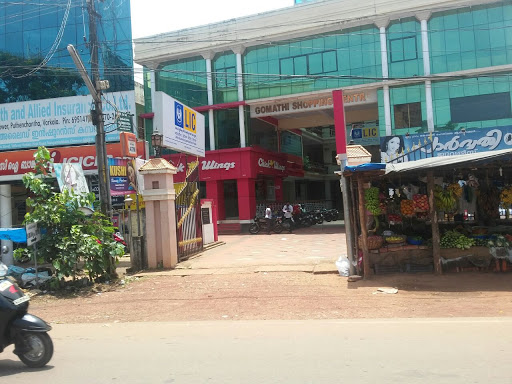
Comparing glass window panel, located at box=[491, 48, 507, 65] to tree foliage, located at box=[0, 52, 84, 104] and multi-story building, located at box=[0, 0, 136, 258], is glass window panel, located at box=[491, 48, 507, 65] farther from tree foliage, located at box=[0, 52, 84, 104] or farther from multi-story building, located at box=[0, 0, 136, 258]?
tree foliage, located at box=[0, 52, 84, 104]

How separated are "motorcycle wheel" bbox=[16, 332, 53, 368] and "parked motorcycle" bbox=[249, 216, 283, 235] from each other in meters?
18.2

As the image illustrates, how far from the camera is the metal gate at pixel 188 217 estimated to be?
13.2 meters

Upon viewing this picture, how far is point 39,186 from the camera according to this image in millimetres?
9664

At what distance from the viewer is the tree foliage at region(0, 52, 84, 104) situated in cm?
2978

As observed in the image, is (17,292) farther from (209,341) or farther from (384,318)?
(384,318)

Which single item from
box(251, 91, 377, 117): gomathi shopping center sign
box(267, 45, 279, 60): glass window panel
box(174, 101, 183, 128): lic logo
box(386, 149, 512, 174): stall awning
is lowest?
box(386, 149, 512, 174): stall awning

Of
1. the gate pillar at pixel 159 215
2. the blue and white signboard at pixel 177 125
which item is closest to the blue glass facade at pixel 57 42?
the blue and white signboard at pixel 177 125

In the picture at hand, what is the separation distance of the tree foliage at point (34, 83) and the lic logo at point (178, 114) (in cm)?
1888

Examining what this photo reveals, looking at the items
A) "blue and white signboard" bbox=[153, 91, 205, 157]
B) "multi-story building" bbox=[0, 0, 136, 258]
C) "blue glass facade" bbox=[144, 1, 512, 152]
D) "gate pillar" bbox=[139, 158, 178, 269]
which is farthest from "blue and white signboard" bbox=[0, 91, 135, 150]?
"gate pillar" bbox=[139, 158, 178, 269]

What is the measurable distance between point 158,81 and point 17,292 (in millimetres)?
23071

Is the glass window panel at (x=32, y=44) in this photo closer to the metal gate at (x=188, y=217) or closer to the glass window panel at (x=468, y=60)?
the metal gate at (x=188, y=217)

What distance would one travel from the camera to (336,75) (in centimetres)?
2302

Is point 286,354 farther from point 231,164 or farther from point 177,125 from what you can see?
point 231,164

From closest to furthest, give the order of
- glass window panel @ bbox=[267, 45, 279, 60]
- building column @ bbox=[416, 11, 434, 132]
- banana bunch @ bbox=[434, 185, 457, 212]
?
banana bunch @ bbox=[434, 185, 457, 212], building column @ bbox=[416, 11, 434, 132], glass window panel @ bbox=[267, 45, 279, 60]
